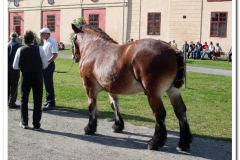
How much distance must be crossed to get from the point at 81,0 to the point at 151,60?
32.6 m

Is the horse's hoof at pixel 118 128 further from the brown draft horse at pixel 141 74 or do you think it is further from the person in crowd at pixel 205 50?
the person in crowd at pixel 205 50

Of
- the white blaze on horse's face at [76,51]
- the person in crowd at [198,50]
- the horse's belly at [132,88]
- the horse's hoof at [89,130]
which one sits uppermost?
the person in crowd at [198,50]

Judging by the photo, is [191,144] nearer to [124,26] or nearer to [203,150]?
[203,150]

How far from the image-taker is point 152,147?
551cm

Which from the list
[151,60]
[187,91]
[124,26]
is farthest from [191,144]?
[124,26]

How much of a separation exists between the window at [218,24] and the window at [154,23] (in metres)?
5.21

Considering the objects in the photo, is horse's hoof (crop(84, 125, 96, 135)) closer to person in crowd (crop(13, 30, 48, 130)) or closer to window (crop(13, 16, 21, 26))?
person in crowd (crop(13, 30, 48, 130))

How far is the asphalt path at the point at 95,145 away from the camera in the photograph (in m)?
5.20

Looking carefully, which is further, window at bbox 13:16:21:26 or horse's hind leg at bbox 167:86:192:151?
window at bbox 13:16:21:26

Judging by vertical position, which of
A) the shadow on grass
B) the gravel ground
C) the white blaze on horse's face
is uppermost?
the white blaze on horse's face

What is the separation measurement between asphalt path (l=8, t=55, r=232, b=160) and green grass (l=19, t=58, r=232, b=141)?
57cm

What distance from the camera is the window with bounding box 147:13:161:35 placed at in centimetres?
3141

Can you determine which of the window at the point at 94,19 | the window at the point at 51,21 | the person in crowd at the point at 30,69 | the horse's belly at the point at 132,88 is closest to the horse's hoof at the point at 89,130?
the person in crowd at the point at 30,69

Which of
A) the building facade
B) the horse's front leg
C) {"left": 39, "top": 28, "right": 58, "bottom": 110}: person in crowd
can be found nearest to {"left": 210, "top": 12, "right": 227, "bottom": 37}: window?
the building facade
